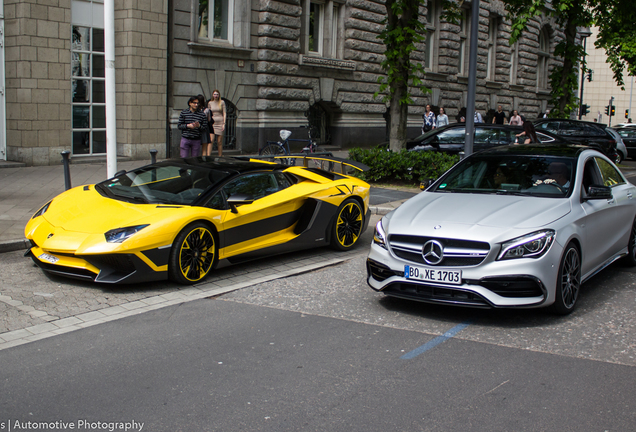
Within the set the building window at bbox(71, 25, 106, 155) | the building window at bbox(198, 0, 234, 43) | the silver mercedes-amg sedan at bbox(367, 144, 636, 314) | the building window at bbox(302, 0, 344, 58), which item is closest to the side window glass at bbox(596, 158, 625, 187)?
A: the silver mercedes-amg sedan at bbox(367, 144, 636, 314)

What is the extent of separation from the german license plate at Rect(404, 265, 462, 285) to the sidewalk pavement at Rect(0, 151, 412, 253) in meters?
5.05

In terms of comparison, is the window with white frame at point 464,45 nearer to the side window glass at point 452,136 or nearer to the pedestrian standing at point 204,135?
the side window glass at point 452,136

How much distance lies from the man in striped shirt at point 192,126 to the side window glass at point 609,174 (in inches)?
336

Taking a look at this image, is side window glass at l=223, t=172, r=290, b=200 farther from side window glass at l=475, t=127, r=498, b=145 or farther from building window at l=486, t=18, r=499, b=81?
building window at l=486, t=18, r=499, b=81

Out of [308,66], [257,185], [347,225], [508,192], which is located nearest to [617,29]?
[308,66]

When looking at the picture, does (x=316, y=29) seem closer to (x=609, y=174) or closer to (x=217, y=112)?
(x=217, y=112)

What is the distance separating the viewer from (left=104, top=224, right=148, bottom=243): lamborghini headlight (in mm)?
6355

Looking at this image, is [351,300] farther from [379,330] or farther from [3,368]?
[3,368]

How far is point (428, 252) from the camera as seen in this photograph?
5656 millimetres

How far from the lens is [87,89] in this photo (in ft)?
56.7

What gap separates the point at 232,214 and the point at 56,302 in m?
1.95

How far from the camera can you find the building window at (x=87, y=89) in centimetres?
1686

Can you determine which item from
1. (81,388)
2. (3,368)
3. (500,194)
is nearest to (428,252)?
(500,194)

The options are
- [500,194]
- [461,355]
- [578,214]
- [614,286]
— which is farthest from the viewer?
[614,286]
